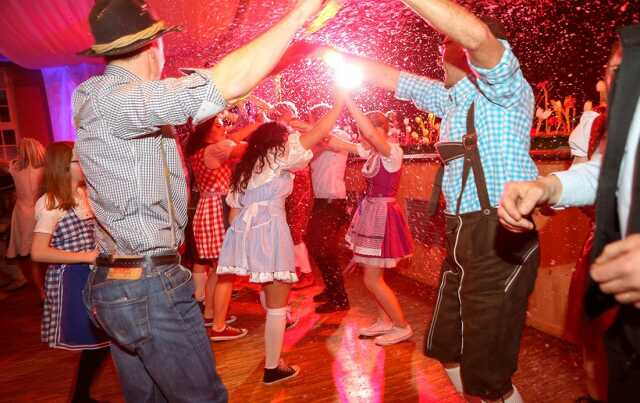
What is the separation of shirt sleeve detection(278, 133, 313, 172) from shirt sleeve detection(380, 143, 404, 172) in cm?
91

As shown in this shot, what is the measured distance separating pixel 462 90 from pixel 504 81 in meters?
0.31

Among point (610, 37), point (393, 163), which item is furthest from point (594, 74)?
point (393, 163)

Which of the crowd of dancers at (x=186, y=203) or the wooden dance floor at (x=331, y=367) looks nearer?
the crowd of dancers at (x=186, y=203)

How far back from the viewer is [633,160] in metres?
0.96

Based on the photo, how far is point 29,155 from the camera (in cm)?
552

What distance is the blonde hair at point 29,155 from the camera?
18.1 feet

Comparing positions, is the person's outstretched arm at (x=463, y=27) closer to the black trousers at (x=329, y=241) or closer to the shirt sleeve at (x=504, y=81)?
the shirt sleeve at (x=504, y=81)

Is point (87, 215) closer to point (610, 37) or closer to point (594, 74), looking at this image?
point (594, 74)

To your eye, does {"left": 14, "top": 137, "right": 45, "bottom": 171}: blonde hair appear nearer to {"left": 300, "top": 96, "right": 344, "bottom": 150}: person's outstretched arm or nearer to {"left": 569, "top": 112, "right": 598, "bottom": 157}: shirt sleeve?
{"left": 300, "top": 96, "right": 344, "bottom": 150}: person's outstretched arm

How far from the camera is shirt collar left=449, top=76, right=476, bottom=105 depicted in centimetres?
188

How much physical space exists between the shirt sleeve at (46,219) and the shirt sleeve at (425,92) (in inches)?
83.2

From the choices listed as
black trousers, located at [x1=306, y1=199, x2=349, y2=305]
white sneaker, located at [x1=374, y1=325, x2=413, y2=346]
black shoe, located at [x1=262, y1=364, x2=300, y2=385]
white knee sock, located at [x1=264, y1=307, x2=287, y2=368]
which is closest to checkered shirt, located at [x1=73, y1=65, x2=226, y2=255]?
white knee sock, located at [x1=264, y1=307, x2=287, y2=368]

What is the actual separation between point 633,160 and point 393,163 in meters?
2.90

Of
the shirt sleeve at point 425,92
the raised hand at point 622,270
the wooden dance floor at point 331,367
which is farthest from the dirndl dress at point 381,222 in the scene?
the raised hand at point 622,270
